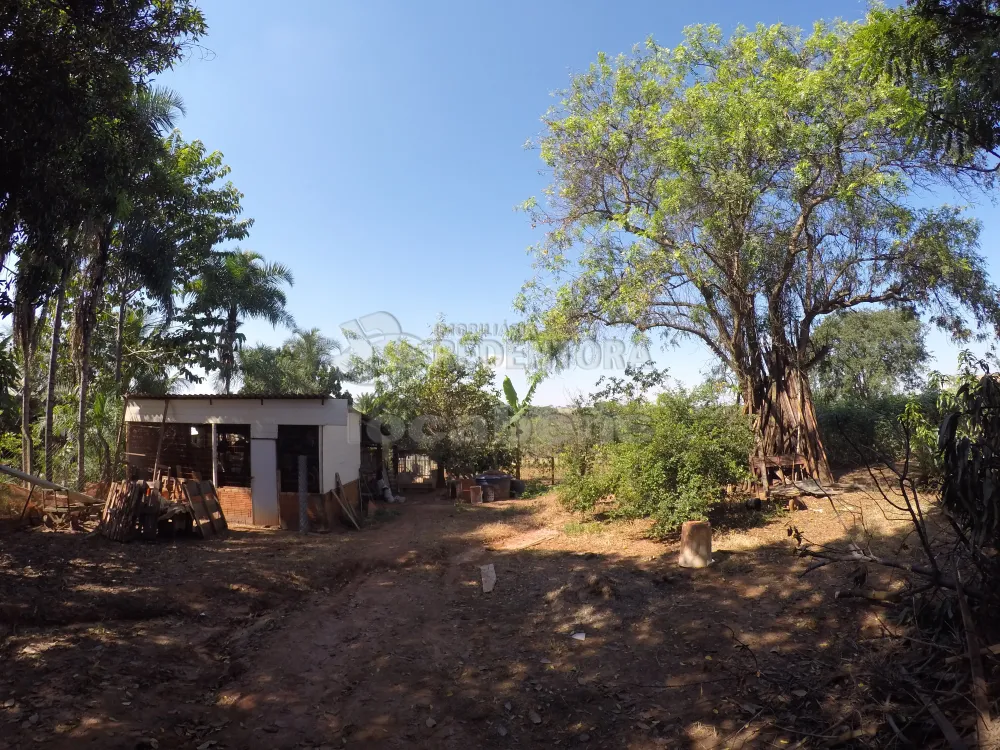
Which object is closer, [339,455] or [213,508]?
[213,508]

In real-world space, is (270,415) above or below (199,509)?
above

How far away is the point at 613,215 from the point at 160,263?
11.4 m

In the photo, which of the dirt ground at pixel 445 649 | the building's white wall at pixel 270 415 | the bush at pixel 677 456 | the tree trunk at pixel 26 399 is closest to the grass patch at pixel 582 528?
the bush at pixel 677 456

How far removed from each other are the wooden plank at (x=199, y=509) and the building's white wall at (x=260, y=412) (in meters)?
1.79

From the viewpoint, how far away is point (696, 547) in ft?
28.6

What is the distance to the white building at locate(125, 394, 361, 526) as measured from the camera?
520 inches

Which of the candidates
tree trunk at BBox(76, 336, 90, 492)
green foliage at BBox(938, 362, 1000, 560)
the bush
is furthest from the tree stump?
tree trunk at BBox(76, 336, 90, 492)

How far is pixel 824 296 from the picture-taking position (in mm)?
13445

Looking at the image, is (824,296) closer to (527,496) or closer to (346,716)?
(527,496)

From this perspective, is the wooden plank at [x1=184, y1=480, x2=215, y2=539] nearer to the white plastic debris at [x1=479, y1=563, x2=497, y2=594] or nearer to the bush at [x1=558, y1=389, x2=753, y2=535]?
the white plastic debris at [x1=479, y1=563, x2=497, y2=594]

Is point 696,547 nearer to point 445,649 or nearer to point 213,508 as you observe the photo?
point 445,649

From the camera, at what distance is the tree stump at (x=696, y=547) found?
8.69 meters

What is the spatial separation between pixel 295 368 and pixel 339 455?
1385 centimetres

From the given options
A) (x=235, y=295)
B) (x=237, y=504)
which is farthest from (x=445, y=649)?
(x=235, y=295)
